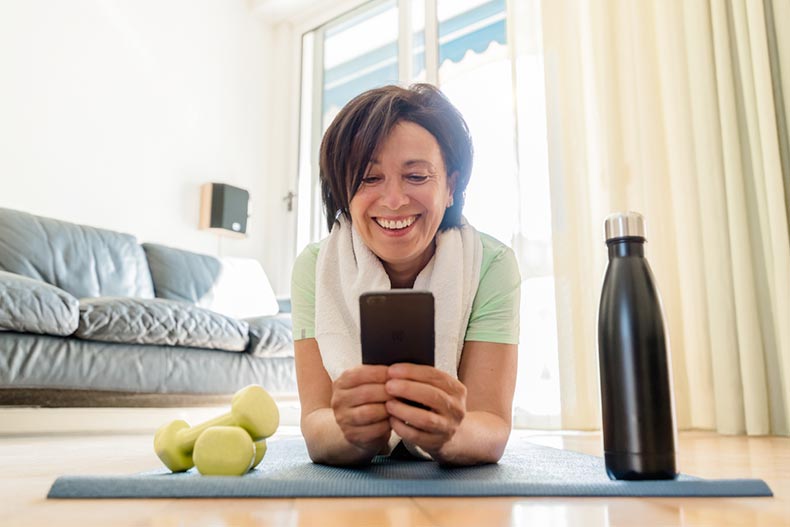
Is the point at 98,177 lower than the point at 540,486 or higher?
→ higher

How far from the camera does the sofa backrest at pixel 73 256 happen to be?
2482 mm

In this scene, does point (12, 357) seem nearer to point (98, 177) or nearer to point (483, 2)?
point (98, 177)

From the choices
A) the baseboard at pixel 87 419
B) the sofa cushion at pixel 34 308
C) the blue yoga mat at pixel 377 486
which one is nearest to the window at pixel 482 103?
the blue yoga mat at pixel 377 486

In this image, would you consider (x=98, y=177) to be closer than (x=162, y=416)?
No

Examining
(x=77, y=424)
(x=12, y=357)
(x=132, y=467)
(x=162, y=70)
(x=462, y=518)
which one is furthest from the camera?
(x=162, y=70)

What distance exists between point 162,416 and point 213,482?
75.9 inches

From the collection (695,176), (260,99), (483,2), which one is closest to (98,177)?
(260,99)

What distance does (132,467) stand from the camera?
113 centimetres

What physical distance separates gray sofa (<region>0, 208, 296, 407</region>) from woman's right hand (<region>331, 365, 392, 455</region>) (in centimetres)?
152

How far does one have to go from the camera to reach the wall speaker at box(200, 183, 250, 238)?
3693 mm

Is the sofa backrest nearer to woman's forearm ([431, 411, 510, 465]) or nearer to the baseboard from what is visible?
the baseboard

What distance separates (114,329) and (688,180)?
2010 mm

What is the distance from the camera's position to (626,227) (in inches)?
30.9

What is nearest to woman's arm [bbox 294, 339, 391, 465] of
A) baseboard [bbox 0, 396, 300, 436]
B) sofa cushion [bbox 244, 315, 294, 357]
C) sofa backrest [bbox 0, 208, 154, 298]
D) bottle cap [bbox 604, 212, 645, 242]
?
bottle cap [bbox 604, 212, 645, 242]
